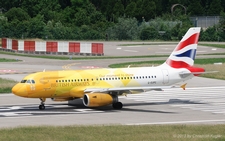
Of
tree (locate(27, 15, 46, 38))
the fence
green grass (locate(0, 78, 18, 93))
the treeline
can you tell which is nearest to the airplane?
green grass (locate(0, 78, 18, 93))

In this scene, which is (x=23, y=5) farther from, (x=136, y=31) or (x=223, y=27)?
(x=223, y=27)

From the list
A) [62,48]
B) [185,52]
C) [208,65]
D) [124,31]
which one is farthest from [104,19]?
[185,52]

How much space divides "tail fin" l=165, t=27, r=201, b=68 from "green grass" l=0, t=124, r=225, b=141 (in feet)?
46.9

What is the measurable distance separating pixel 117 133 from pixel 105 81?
1400 centimetres

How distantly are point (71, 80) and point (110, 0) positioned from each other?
433ft

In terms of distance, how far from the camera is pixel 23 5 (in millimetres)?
164625

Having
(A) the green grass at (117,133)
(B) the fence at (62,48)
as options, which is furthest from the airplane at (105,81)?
(B) the fence at (62,48)

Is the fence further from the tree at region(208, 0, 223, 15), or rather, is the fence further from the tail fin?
the tree at region(208, 0, 223, 15)

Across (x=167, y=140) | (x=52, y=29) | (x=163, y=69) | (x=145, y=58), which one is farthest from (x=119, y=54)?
(x=167, y=140)

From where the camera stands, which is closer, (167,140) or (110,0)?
(167,140)

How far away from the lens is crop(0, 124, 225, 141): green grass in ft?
105

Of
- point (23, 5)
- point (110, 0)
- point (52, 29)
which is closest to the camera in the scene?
point (52, 29)

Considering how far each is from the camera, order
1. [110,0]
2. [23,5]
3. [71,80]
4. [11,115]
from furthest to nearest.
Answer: [110,0], [23,5], [71,80], [11,115]

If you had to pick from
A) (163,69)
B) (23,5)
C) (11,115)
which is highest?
(23,5)
